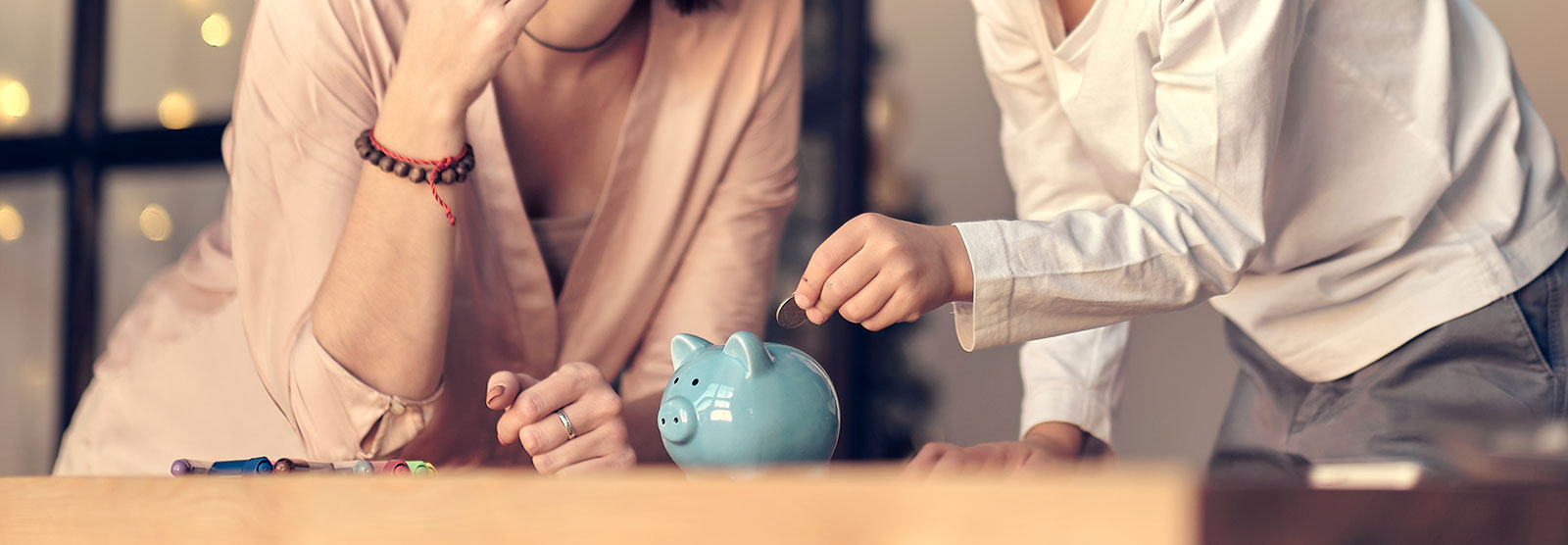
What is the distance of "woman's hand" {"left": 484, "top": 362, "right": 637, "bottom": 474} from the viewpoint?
837 millimetres

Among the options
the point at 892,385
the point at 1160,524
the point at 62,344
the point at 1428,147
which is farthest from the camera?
the point at 892,385

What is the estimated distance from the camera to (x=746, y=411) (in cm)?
67

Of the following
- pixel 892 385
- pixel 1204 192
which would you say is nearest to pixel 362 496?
pixel 1204 192

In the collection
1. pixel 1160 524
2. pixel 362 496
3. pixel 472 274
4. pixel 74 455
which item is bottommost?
pixel 74 455

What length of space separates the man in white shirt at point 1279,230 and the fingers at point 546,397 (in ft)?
0.90

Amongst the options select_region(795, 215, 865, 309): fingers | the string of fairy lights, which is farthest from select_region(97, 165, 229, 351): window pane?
select_region(795, 215, 865, 309): fingers

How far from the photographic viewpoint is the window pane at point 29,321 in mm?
1432

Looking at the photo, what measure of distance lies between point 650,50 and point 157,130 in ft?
2.60

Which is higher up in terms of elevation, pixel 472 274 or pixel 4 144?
pixel 472 274

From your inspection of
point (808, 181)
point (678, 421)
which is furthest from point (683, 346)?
point (808, 181)

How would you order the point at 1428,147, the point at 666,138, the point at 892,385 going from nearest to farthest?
the point at 1428,147 < the point at 666,138 < the point at 892,385

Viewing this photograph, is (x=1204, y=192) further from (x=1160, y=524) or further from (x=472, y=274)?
(x=472, y=274)

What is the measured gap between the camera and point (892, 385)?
1836mm

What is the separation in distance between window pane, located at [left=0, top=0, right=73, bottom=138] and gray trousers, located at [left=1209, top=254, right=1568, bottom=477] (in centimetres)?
159
